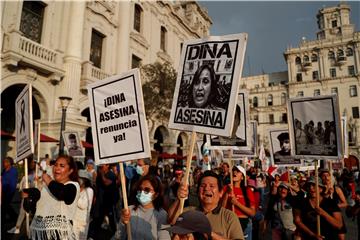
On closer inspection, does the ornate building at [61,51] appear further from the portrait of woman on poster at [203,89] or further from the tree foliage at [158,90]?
the portrait of woman on poster at [203,89]

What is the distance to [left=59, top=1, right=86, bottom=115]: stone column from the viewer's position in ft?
50.3

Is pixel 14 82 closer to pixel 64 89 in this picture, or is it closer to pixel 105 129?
pixel 64 89

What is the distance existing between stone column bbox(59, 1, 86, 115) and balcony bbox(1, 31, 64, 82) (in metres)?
0.42

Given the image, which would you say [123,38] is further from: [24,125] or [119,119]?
[119,119]

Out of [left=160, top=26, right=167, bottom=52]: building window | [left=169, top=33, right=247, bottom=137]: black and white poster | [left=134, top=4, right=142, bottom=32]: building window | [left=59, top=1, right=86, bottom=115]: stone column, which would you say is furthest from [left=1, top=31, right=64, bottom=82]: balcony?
[left=160, top=26, right=167, bottom=52]: building window

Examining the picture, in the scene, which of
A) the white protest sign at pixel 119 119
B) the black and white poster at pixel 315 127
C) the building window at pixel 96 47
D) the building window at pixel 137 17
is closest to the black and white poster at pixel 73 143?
the white protest sign at pixel 119 119

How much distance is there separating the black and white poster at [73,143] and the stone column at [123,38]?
11.3 metres

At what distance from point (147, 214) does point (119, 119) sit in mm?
1071

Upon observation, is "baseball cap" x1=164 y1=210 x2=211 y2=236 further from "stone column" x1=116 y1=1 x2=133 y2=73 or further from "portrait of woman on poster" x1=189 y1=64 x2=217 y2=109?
"stone column" x1=116 y1=1 x2=133 y2=73

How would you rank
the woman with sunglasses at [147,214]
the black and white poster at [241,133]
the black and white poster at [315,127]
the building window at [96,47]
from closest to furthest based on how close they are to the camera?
the woman with sunglasses at [147,214]
the black and white poster at [315,127]
the black and white poster at [241,133]
the building window at [96,47]

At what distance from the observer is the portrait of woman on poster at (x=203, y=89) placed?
3082 millimetres

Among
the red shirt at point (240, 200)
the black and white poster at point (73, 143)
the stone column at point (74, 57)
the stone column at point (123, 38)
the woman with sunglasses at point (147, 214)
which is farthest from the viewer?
the stone column at point (123, 38)

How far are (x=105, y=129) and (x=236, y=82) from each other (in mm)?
1600

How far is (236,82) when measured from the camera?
292cm
